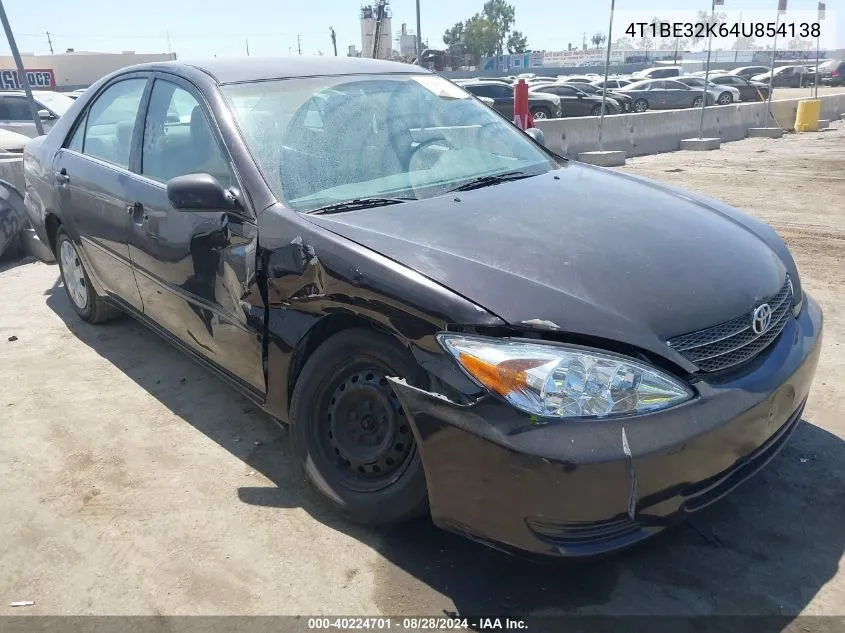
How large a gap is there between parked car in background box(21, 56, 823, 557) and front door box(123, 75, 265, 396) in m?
0.02

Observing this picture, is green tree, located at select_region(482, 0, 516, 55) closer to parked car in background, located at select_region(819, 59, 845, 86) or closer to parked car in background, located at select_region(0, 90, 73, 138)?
parked car in background, located at select_region(819, 59, 845, 86)

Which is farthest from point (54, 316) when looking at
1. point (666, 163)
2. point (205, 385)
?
point (666, 163)

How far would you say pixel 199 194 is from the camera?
9.05 feet

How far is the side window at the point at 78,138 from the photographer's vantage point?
4.39m

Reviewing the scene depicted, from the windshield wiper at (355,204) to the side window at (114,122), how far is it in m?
1.62

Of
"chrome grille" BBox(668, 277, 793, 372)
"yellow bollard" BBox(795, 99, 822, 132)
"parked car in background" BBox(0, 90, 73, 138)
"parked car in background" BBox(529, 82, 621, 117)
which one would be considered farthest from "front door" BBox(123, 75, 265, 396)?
"parked car in background" BBox(529, 82, 621, 117)

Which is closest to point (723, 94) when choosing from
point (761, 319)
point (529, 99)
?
point (529, 99)

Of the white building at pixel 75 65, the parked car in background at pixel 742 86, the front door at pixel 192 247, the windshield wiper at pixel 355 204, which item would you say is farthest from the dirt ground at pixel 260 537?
the white building at pixel 75 65

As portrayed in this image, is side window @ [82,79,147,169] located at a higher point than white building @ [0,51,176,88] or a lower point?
lower

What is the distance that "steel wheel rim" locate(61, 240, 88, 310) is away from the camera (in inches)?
186

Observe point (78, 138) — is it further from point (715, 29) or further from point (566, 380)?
point (715, 29)

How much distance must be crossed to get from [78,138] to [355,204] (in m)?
2.65

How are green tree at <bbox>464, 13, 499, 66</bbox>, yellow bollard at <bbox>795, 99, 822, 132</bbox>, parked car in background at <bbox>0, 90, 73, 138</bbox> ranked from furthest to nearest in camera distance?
1. green tree at <bbox>464, 13, 499, 66</bbox>
2. yellow bollard at <bbox>795, 99, 822, 132</bbox>
3. parked car in background at <bbox>0, 90, 73, 138</bbox>

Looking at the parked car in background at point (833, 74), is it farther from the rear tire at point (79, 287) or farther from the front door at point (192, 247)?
the front door at point (192, 247)
